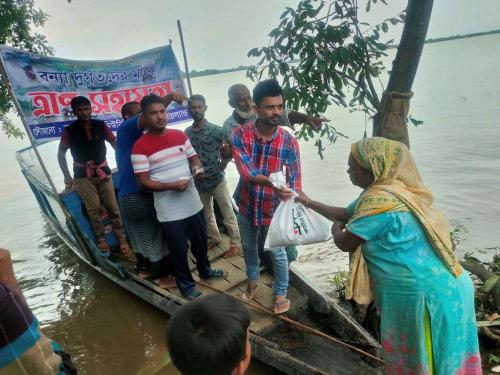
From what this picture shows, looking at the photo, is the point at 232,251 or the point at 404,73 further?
the point at 232,251

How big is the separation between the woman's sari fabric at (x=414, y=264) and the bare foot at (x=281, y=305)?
1.40 m

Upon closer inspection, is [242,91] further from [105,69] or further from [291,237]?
[105,69]

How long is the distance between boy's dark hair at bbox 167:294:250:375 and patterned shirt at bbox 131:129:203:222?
201 centimetres

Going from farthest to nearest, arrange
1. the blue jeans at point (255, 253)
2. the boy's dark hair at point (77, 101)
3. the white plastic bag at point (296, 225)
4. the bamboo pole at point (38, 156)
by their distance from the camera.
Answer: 1. the boy's dark hair at point (77, 101)
2. the bamboo pole at point (38, 156)
3. the blue jeans at point (255, 253)
4. the white plastic bag at point (296, 225)

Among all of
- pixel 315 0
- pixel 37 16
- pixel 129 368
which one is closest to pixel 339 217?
pixel 315 0

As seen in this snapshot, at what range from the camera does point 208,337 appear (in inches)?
46.1

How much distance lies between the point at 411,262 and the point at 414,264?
0.02m

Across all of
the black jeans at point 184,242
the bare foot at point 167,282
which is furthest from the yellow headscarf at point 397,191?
the bare foot at point 167,282

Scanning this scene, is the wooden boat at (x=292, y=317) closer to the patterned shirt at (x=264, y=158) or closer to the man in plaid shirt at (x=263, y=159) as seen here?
the man in plaid shirt at (x=263, y=159)

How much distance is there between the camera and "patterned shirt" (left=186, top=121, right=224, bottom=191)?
392cm

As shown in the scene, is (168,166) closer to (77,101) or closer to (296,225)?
(296,225)

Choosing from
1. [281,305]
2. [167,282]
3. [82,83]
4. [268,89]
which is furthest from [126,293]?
[268,89]

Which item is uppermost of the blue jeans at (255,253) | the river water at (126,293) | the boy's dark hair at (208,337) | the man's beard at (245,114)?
the man's beard at (245,114)

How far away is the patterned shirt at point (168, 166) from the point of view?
3047mm
